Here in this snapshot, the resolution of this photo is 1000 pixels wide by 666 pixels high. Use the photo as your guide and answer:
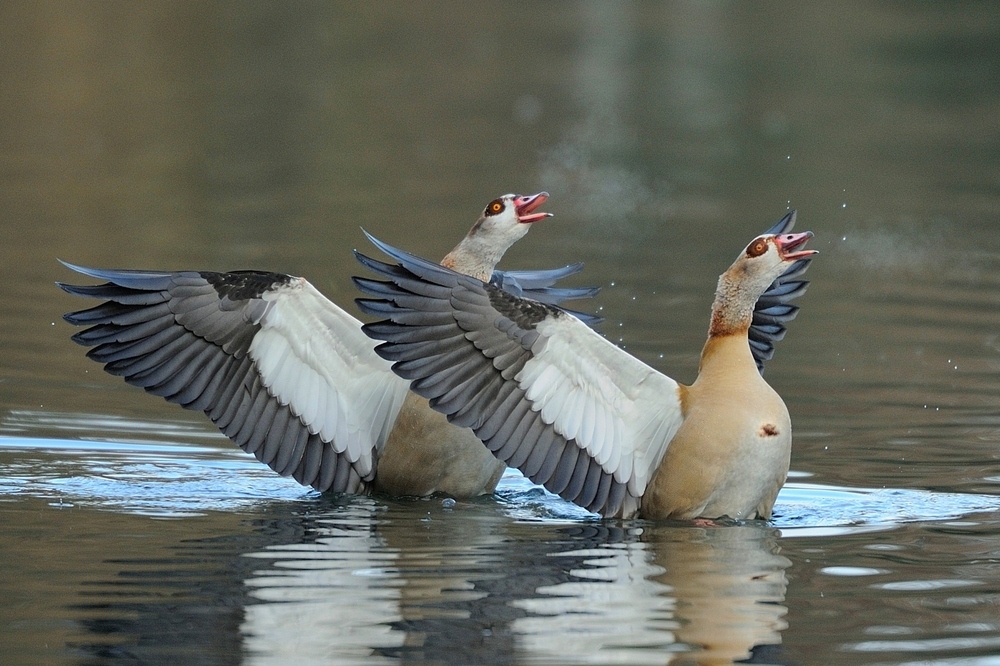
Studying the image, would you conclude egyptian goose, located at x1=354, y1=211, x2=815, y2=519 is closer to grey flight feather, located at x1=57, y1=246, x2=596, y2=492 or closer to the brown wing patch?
the brown wing patch

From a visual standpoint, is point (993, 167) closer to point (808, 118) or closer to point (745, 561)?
point (808, 118)

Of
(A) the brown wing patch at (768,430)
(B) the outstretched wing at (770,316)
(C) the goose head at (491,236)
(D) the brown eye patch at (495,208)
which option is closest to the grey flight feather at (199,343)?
(C) the goose head at (491,236)

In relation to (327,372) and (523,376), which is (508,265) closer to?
(327,372)

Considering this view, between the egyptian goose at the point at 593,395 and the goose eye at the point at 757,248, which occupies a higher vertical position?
the goose eye at the point at 757,248

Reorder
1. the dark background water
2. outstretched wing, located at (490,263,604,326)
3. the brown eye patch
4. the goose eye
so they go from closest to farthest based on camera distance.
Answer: the dark background water < the goose eye < the brown eye patch < outstretched wing, located at (490,263,604,326)

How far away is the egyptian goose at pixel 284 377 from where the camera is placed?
9266mm

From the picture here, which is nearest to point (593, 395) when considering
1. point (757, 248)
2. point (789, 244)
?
point (757, 248)

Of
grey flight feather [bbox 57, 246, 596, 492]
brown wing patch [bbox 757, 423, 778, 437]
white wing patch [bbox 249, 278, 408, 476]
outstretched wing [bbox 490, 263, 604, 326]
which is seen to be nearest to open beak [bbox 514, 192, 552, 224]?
outstretched wing [bbox 490, 263, 604, 326]

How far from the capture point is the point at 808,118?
104 feet

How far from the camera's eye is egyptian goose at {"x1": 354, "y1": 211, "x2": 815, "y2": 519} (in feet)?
28.2

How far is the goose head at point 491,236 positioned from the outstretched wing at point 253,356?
857mm

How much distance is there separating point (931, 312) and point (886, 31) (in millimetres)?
34533

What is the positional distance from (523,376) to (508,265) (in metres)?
8.69

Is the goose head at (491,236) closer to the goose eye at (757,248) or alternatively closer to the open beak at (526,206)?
the open beak at (526,206)
